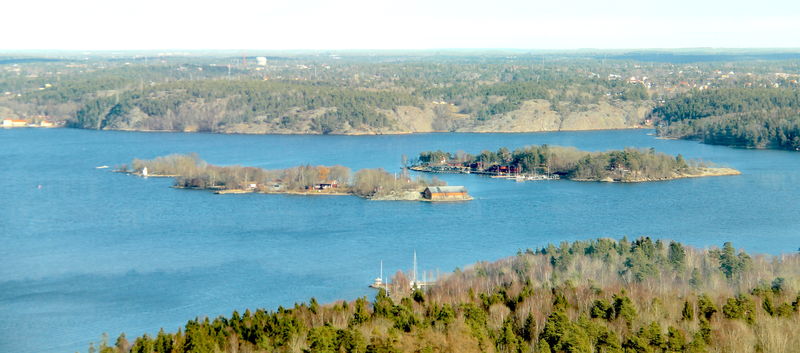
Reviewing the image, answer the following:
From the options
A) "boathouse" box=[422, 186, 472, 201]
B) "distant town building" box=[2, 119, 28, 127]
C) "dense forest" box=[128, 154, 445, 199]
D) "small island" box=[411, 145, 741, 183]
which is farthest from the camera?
"distant town building" box=[2, 119, 28, 127]

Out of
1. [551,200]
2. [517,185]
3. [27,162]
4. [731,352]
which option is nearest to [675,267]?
[731,352]

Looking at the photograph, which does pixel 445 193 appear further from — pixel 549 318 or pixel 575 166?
pixel 549 318

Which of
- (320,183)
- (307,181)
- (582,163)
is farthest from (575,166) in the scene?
(307,181)

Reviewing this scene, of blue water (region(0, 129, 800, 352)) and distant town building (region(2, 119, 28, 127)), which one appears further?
distant town building (region(2, 119, 28, 127))

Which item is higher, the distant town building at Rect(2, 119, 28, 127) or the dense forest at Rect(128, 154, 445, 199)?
the dense forest at Rect(128, 154, 445, 199)

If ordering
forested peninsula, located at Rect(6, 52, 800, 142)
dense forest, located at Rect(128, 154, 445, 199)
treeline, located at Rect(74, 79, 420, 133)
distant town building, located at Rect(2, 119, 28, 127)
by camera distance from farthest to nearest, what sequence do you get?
distant town building, located at Rect(2, 119, 28, 127)
treeline, located at Rect(74, 79, 420, 133)
forested peninsula, located at Rect(6, 52, 800, 142)
dense forest, located at Rect(128, 154, 445, 199)

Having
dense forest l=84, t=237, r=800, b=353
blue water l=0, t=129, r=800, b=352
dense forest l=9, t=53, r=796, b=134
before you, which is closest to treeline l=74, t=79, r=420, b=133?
dense forest l=9, t=53, r=796, b=134

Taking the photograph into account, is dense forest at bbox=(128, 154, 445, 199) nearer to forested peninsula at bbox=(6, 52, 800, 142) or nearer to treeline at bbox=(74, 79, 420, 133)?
forested peninsula at bbox=(6, 52, 800, 142)

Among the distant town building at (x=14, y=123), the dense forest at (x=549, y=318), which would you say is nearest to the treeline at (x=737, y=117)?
the dense forest at (x=549, y=318)

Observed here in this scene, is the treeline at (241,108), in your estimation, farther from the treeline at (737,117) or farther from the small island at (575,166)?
Answer: the small island at (575,166)

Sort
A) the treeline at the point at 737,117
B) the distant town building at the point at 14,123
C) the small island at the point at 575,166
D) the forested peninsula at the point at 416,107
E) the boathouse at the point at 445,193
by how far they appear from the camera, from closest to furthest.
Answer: the boathouse at the point at 445,193 → the small island at the point at 575,166 → the treeline at the point at 737,117 → the forested peninsula at the point at 416,107 → the distant town building at the point at 14,123
